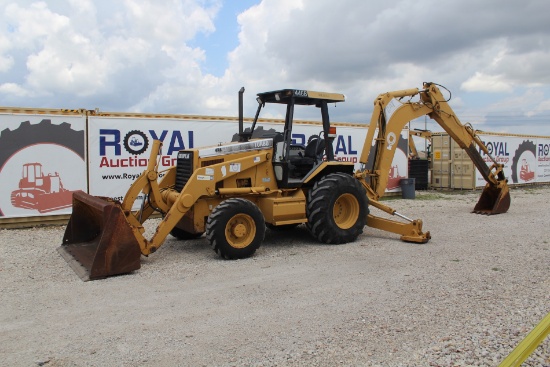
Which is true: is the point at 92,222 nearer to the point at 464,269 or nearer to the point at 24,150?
the point at 24,150

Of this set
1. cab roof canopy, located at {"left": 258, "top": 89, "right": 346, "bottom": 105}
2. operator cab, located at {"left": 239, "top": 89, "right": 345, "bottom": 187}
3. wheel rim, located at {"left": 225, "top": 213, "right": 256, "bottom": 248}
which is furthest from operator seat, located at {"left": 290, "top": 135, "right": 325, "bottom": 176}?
wheel rim, located at {"left": 225, "top": 213, "right": 256, "bottom": 248}

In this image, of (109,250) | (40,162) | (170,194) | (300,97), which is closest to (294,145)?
(300,97)

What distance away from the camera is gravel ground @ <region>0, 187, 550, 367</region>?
12.9 ft

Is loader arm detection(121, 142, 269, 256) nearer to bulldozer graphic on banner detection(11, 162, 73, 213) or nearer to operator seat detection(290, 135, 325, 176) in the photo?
operator seat detection(290, 135, 325, 176)

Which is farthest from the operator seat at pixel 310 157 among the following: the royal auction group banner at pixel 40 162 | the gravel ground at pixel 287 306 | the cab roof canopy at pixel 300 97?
the royal auction group banner at pixel 40 162

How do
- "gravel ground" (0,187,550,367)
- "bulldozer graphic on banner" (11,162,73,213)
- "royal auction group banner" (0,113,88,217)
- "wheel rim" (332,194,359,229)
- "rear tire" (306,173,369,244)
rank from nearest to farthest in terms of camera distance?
"gravel ground" (0,187,550,367) → "rear tire" (306,173,369,244) → "wheel rim" (332,194,359,229) → "royal auction group banner" (0,113,88,217) → "bulldozer graphic on banner" (11,162,73,213)

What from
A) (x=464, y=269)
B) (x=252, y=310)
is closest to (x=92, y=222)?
(x=252, y=310)

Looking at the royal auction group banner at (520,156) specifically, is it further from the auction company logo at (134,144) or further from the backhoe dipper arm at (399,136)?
the auction company logo at (134,144)

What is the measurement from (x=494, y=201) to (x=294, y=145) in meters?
6.48

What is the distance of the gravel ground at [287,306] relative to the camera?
392cm

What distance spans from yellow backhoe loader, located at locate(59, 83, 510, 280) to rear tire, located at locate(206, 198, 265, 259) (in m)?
0.02

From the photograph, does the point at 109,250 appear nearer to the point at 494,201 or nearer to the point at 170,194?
the point at 170,194

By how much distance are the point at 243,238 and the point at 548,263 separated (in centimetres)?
451

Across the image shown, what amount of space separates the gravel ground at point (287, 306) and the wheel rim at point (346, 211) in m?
0.51
